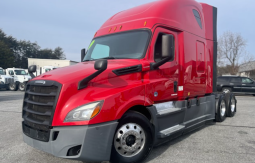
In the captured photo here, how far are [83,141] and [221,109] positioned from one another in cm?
590

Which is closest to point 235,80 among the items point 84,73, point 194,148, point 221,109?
point 221,109

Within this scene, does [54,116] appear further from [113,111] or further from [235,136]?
[235,136]

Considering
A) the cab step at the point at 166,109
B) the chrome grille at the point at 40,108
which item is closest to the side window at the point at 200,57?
the cab step at the point at 166,109

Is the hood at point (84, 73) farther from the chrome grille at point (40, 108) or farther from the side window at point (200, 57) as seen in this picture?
the side window at point (200, 57)

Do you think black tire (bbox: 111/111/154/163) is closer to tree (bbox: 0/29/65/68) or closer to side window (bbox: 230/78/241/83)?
side window (bbox: 230/78/241/83)

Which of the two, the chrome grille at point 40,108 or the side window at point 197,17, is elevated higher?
the side window at point 197,17

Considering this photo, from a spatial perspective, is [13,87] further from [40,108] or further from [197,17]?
[197,17]

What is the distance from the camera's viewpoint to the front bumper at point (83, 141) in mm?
2939

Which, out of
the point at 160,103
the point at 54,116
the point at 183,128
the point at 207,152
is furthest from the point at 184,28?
the point at 54,116

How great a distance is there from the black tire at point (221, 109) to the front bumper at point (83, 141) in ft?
16.8

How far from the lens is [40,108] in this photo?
3.31 m

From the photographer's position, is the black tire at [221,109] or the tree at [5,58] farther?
the tree at [5,58]

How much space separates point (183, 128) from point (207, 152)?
706mm

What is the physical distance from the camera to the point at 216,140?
16.5 feet
